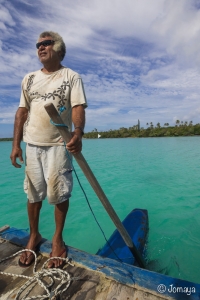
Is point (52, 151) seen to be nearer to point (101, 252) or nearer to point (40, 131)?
point (40, 131)

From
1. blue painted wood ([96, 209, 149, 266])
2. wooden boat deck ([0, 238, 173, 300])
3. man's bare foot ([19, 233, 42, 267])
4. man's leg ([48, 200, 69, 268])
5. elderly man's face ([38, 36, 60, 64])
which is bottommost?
blue painted wood ([96, 209, 149, 266])

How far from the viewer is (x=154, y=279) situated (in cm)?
164

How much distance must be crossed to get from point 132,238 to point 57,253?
5.15 feet

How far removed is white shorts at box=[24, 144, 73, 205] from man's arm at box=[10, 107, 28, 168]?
0.49ft

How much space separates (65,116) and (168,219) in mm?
5027

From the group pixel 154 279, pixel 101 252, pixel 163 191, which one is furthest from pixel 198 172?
pixel 154 279

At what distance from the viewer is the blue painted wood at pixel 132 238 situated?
271 cm

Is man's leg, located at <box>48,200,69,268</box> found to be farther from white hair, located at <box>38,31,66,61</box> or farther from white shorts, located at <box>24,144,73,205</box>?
white hair, located at <box>38,31,66,61</box>

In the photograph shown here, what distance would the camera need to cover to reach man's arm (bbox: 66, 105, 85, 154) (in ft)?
5.36

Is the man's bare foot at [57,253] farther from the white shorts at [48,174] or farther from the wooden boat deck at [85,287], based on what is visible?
the white shorts at [48,174]

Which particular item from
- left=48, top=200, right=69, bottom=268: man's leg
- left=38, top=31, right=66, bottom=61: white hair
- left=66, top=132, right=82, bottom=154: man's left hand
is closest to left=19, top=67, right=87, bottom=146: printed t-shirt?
left=38, top=31, right=66, bottom=61: white hair

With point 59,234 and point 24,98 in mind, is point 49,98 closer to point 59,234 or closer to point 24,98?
point 24,98

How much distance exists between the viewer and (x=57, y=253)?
205 cm

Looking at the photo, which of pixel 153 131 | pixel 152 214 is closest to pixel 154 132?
pixel 153 131
